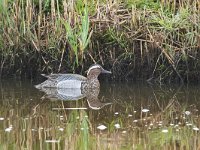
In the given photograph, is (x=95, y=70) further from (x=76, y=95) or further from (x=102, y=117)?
(x=102, y=117)

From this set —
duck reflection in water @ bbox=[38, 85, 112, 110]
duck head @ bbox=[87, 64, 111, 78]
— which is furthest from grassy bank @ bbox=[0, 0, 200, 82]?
duck reflection in water @ bbox=[38, 85, 112, 110]

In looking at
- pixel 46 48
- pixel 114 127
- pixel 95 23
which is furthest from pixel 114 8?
pixel 114 127

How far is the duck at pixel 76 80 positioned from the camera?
420 inches

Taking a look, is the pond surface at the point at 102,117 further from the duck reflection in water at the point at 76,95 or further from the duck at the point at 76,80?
the duck at the point at 76,80

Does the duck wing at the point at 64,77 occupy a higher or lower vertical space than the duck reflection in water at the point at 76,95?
higher

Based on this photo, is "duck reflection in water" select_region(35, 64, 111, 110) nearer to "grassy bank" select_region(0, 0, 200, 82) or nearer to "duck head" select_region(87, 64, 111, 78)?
"duck head" select_region(87, 64, 111, 78)

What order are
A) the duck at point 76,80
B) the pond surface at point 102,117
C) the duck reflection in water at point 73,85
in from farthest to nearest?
the duck at point 76,80 → the duck reflection in water at point 73,85 → the pond surface at point 102,117

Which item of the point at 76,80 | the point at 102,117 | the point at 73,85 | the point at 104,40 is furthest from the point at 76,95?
the point at 102,117

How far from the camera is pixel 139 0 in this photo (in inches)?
448

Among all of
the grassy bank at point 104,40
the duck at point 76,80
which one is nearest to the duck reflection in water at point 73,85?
the duck at point 76,80

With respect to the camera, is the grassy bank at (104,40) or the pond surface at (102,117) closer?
the pond surface at (102,117)

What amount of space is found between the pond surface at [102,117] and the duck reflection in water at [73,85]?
0.12ft

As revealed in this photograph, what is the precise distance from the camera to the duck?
10672mm

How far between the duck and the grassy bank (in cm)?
23
